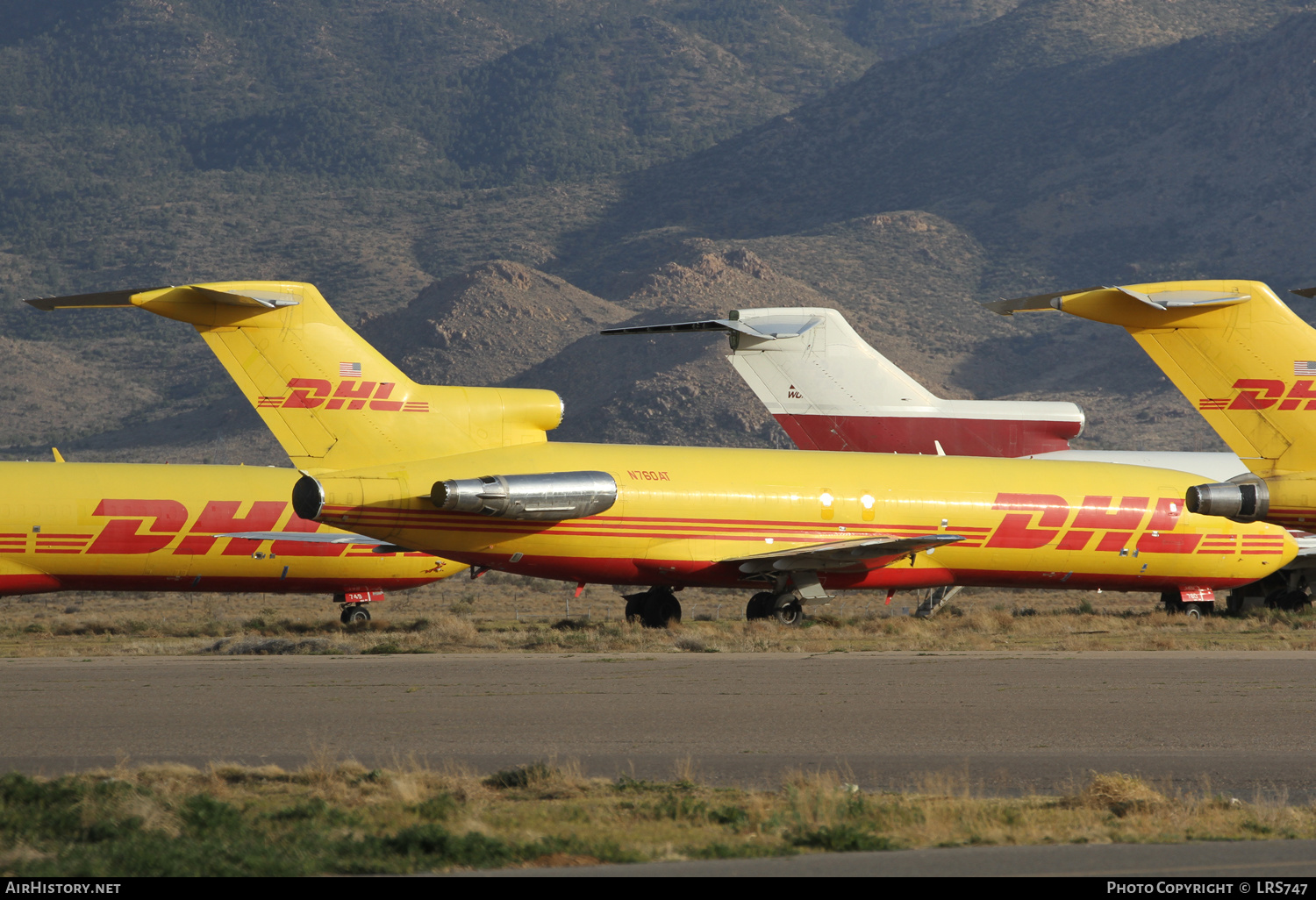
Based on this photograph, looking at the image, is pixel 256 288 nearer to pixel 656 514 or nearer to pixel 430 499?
pixel 430 499

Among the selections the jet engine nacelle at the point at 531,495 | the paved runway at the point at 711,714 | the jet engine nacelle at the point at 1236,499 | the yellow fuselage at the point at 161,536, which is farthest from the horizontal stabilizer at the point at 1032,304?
the yellow fuselage at the point at 161,536

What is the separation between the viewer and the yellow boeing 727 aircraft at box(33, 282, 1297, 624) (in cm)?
2641

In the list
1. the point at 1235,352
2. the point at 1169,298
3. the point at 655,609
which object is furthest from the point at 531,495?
the point at 1235,352

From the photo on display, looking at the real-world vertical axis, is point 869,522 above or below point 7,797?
above

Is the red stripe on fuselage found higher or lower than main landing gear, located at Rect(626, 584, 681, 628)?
higher

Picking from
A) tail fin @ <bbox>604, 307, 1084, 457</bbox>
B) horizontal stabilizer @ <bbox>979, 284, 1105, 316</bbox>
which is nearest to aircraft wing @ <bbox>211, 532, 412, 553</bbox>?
tail fin @ <bbox>604, 307, 1084, 457</bbox>

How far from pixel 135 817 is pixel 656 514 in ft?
63.8

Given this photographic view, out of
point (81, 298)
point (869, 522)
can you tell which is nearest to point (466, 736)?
point (81, 298)

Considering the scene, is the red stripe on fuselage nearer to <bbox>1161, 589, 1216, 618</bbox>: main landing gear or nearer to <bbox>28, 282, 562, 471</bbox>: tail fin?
<bbox>1161, 589, 1216, 618</bbox>: main landing gear

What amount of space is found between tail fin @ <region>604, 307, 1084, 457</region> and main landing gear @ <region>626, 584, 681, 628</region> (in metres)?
5.70

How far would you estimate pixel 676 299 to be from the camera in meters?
137

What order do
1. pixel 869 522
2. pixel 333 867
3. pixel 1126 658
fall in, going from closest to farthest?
pixel 333 867, pixel 1126 658, pixel 869 522

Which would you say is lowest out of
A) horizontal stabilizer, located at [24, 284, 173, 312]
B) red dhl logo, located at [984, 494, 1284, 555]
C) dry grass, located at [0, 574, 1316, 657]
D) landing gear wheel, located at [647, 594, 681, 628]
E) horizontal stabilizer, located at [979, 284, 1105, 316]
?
dry grass, located at [0, 574, 1316, 657]

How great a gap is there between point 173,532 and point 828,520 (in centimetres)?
1416
